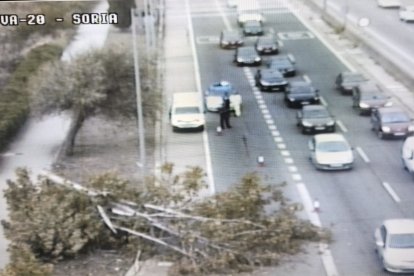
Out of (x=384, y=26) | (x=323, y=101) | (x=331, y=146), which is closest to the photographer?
(x=331, y=146)

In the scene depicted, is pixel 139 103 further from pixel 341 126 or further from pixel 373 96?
pixel 373 96

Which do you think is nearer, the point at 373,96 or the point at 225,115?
the point at 225,115

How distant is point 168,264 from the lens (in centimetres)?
497

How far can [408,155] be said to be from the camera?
564 centimetres

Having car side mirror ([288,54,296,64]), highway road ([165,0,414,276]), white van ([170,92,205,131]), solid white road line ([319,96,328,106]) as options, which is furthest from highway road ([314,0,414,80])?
white van ([170,92,205,131])

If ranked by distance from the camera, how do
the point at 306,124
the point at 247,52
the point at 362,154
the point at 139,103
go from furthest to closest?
1. the point at 247,52
2. the point at 306,124
3. the point at 362,154
4. the point at 139,103

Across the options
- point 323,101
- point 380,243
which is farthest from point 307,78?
point 380,243

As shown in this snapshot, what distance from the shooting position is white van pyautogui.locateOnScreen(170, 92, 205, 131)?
6.09m

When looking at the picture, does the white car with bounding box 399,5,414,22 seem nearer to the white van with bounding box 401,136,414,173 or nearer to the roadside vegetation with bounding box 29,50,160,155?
the white van with bounding box 401,136,414,173

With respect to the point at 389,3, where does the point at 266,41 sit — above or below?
below

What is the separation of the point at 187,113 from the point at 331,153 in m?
0.98

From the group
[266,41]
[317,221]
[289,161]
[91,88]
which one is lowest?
[317,221]

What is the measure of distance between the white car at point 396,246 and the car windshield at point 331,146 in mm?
856

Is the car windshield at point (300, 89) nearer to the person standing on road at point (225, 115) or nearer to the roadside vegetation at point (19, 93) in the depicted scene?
the person standing on road at point (225, 115)
